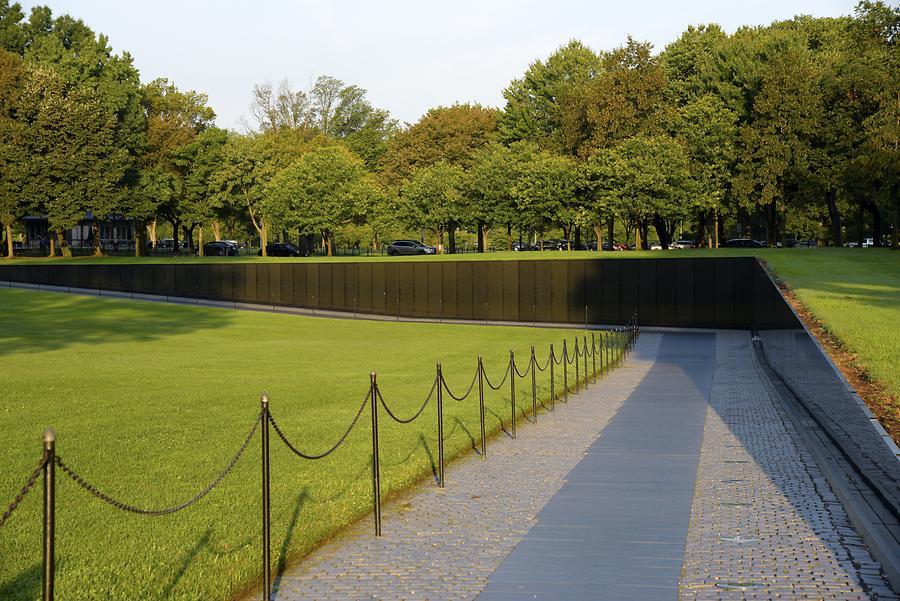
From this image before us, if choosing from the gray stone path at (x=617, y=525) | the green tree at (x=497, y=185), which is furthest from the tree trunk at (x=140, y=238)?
the gray stone path at (x=617, y=525)

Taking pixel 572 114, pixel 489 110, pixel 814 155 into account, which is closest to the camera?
pixel 814 155

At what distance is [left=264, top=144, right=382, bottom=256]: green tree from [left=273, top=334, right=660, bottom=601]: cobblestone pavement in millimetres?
63547

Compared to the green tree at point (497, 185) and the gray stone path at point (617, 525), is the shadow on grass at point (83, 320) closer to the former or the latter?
the gray stone path at point (617, 525)

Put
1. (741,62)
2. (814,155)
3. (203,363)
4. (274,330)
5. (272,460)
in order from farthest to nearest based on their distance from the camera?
(741,62)
(814,155)
(274,330)
(203,363)
(272,460)

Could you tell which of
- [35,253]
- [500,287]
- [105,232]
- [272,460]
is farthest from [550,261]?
[105,232]

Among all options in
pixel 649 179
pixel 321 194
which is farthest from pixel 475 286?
pixel 321 194

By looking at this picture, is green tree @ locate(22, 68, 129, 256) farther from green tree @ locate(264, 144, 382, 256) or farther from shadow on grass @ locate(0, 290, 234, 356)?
shadow on grass @ locate(0, 290, 234, 356)

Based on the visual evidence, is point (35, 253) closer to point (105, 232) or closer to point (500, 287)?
point (105, 232)

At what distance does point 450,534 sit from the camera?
353 inches

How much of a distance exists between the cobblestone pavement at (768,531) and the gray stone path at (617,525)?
21cm

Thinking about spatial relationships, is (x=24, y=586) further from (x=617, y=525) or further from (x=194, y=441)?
(x=194, y=441)

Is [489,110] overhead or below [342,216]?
overhead

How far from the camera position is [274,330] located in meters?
41.7

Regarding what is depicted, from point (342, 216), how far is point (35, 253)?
2582 cm
